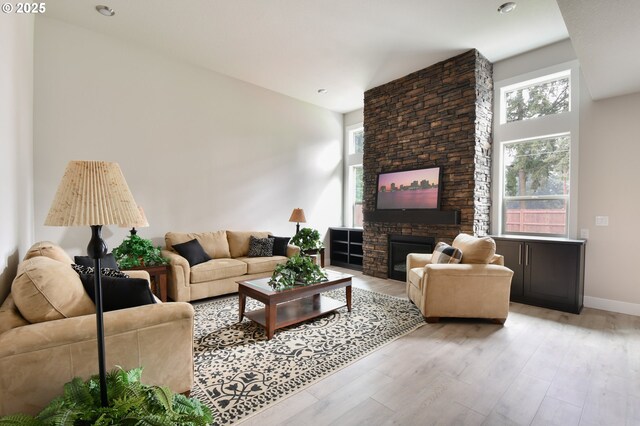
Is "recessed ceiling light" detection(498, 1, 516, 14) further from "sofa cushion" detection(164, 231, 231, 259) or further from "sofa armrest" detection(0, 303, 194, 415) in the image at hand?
"sofa cushion" detection(164, 231, 231, 259)

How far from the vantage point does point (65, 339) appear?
1441 millimetres

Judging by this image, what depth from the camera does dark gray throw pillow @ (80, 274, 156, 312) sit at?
1.72 meters

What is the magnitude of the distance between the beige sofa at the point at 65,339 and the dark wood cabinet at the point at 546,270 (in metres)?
3.94

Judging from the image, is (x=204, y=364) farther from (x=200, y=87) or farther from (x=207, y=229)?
→ (x=200, y=87)

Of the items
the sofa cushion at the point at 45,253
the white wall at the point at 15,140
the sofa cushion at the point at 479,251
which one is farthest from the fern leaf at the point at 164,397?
the sofa cushion at the point at 479,251

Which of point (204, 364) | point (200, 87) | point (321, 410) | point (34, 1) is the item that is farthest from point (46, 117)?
point (321, 410)

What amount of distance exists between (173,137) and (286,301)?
10.3 ft

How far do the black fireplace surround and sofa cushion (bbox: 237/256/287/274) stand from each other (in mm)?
1909

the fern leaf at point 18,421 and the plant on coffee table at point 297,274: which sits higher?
the plant on coffee table at point 297,274

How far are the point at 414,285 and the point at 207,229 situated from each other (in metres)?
3.22

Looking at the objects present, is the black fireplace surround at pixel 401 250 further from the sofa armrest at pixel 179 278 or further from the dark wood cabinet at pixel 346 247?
the sofa armrest at pixel 179 278

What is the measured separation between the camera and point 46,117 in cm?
346

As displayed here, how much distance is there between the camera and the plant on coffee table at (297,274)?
9.95 ft

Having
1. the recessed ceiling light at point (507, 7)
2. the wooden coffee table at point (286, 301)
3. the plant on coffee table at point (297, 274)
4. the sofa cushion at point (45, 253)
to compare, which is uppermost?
the recessed ceiling light at point (507, 7)
